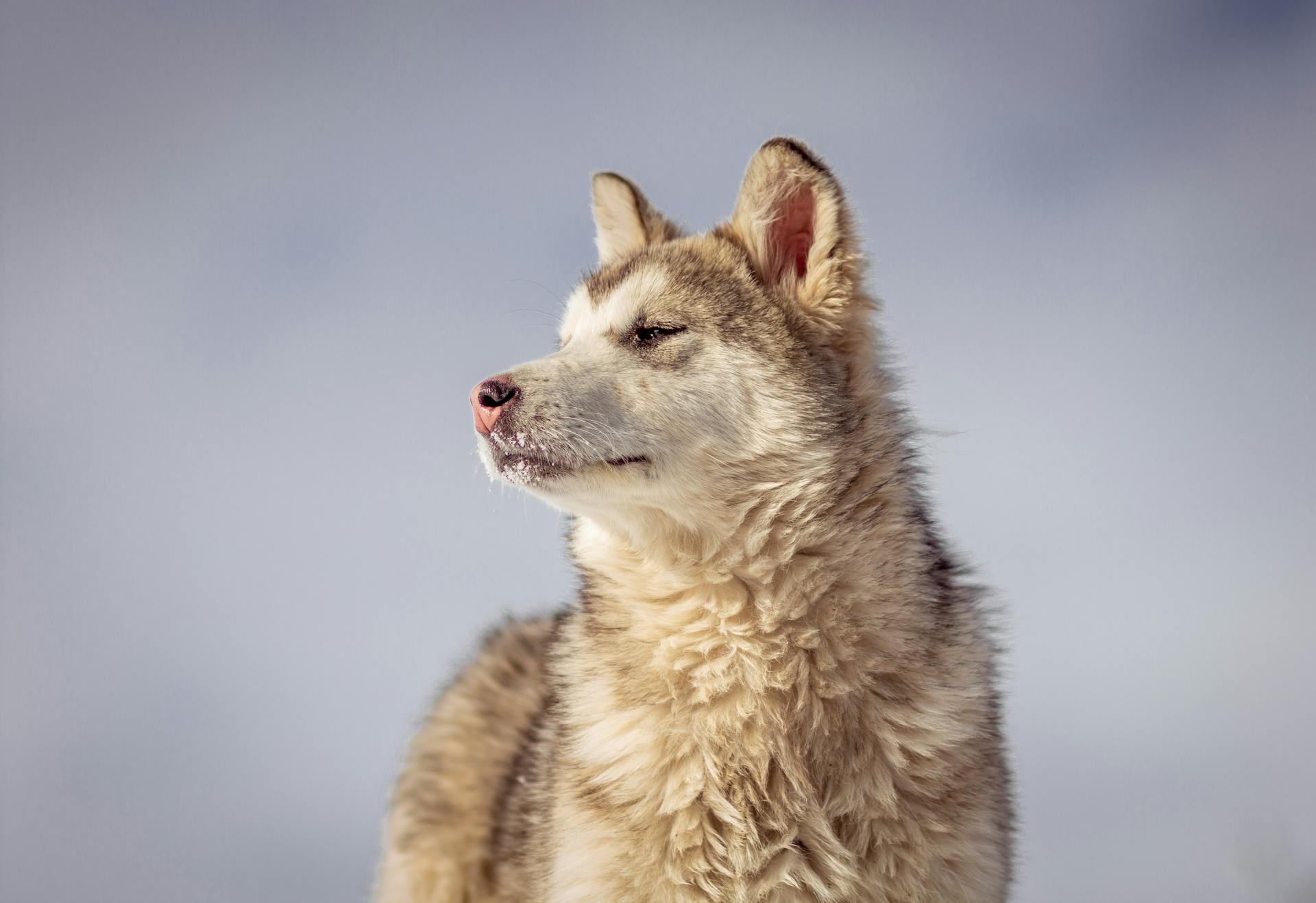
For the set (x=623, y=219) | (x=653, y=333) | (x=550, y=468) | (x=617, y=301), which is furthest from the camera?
(x=623, y=219)

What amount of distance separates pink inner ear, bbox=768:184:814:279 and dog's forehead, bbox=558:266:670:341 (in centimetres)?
52

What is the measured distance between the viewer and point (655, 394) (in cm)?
466

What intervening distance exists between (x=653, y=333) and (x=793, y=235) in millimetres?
808

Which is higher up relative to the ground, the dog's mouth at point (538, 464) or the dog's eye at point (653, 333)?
the dog's eye at point (653, 333)

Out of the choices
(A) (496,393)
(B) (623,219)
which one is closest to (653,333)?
(A) (496,393)

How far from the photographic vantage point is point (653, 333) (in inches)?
195

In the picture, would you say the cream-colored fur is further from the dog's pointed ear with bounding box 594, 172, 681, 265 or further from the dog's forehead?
the dog's pointed ear with bounding box 594, 172, 681, 265

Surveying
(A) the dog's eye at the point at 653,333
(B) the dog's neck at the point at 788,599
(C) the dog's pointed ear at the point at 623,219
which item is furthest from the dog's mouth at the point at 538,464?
(C) the dog's pointed ear at the point at 623,219

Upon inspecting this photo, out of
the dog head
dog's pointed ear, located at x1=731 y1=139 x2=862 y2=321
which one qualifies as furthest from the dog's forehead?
dog's pointed ear, located at x1=731 y1=139 x2=862 y2=321

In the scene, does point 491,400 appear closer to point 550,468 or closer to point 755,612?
point 550,468

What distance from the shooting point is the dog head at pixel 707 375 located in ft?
14.9

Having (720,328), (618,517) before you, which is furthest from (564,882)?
(720,328)

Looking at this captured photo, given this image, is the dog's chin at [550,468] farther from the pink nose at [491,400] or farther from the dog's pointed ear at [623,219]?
the dog's pointed ear at [623,219]

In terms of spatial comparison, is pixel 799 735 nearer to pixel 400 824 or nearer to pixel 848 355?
pixel 848 355
